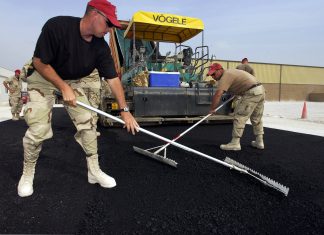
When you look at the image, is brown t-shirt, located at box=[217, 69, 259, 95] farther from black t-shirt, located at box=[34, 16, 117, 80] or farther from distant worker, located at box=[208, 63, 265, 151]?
black t-shirt, located at box=[34, 16, 117, 80]

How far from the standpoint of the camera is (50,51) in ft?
7.14

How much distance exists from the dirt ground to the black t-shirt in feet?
3.69

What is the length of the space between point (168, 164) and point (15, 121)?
671cm

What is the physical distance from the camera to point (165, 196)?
7.94 feet

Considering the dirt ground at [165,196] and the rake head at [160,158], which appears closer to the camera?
the dirt ground at [165,196]

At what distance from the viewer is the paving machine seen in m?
6.07

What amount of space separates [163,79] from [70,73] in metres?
3.97

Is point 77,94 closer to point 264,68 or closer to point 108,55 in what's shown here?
point 108,55

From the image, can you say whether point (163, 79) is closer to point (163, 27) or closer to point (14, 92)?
point (163, 27)

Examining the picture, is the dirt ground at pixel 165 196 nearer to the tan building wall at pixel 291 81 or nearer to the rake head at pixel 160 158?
the rake head at pixel 160 158

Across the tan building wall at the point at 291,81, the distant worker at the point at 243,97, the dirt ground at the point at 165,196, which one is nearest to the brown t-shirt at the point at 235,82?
the distant worker at the point at 243,97

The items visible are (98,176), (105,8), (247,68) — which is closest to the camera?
(105,8)

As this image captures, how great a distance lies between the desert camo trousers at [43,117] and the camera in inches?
92.5

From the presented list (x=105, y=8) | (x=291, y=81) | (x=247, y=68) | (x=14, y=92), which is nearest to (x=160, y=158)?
(x=105, y=8)
